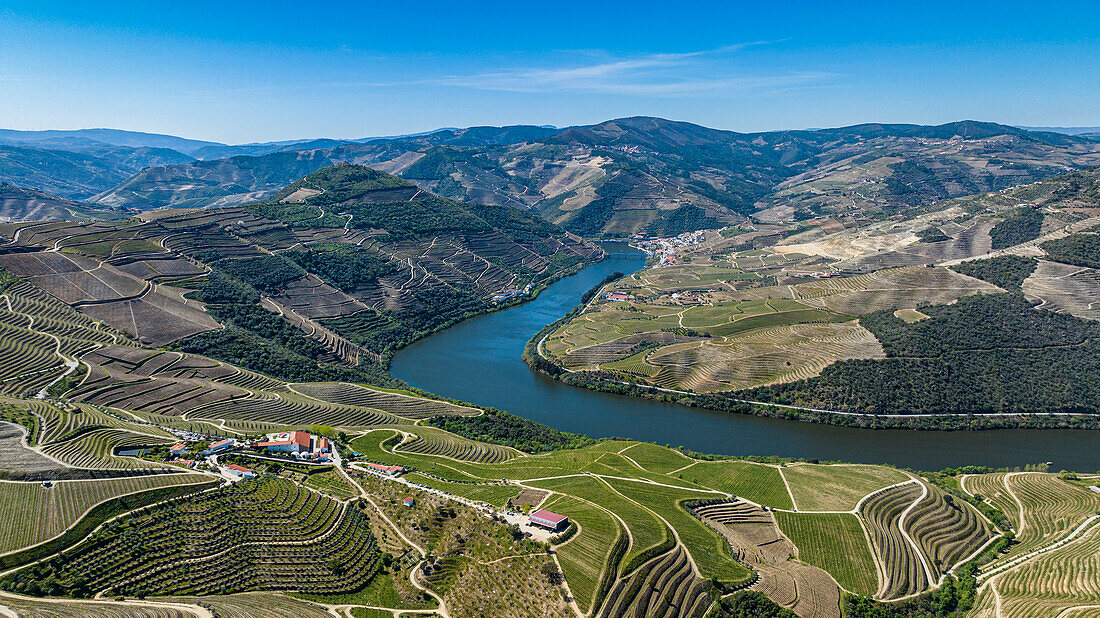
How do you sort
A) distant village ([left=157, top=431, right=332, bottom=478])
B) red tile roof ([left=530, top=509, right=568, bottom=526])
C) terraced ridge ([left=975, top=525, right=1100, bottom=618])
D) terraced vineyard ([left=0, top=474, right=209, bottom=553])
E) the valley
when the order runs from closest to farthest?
terraced vineyard ([left=0, top=474, right=209, bottom=553]) → the valley → terraced ridge ([left=975, top=525, right=1100, bottom=618]) → red tile roof ([left=530, top=509, right=568, bottom=526]) → distant village ([left=157, top=431, right=332, bottom=478])

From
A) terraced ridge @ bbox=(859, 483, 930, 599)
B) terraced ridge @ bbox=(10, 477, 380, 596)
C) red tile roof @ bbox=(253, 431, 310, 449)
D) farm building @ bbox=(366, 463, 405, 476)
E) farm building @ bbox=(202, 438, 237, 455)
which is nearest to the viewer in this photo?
terraced ridge @ bbox=(10, 477, 380, 596)

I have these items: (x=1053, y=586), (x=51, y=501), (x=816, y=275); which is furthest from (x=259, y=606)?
(x=816, y=275)

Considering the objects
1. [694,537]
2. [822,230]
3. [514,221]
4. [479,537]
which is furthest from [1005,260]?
[514,221]

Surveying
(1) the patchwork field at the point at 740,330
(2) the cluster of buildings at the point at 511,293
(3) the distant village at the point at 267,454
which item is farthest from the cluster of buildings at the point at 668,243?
(3) the distant village at the point at 267,454

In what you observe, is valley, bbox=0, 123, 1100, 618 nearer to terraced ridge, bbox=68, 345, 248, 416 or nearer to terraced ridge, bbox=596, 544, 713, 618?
terraced ridge, bbox=596, 544, 713, 618

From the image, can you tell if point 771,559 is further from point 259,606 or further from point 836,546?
point 259,606

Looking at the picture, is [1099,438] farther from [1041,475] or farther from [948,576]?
[948,576]

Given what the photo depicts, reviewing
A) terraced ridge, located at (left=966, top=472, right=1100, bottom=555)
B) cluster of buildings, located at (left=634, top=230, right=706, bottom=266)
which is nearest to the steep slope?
cluster of buildings, located at (left=634, top=230, right=706, bottom=266)

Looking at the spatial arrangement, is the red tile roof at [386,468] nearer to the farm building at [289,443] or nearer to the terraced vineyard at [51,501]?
the farm building at [289,443]
